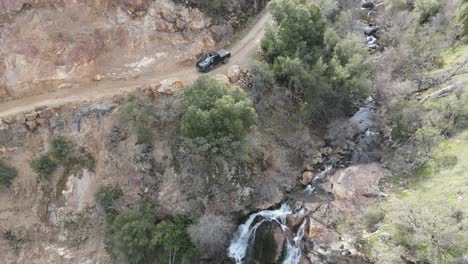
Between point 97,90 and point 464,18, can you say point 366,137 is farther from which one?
point 97,90

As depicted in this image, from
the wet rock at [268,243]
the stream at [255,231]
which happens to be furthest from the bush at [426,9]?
the wet rock at [268,243]

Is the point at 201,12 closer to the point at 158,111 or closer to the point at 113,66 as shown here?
the point at 113,66

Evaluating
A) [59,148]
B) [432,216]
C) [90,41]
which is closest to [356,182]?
[432,216]

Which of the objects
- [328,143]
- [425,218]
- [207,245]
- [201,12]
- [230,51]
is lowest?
[207,245]

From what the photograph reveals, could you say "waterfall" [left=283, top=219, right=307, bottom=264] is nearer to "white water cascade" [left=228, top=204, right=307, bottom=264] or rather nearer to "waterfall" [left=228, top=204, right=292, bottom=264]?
"white water cascade" [left=228, top=204, right=307, bottom=264]

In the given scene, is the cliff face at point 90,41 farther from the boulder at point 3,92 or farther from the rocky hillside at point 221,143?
the rocky hillside at point 221,143

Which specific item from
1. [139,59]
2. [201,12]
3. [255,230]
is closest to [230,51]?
[201,12]
